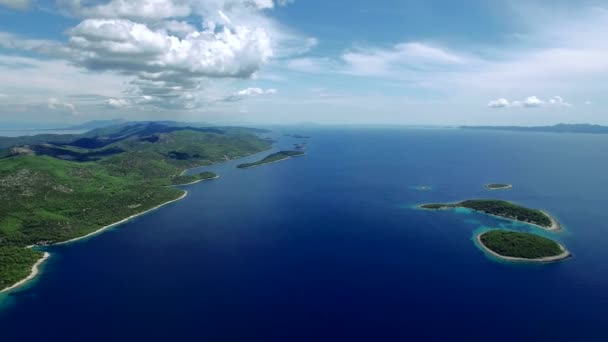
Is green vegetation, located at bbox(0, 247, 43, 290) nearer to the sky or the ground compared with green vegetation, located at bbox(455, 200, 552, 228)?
nearer to the ground

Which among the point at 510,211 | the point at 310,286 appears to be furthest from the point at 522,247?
the point at 310,286

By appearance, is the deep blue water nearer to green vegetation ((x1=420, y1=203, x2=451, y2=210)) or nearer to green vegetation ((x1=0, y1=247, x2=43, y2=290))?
green vegetation ((x1=0, y1=247, x2=43, y2=290))

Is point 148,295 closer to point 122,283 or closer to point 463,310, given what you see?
point 122,283

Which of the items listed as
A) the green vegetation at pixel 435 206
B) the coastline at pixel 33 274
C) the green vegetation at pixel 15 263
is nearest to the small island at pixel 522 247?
the green vegetation at pixel 435 206

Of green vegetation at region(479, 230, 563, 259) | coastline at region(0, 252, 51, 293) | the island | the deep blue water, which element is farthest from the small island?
coastline at region(0, 252, 51, 293)

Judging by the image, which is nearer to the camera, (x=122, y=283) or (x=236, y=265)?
(x=122, y=283)

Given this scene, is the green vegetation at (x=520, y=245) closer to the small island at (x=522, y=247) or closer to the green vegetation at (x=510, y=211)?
the small island at (x=522, y=247)

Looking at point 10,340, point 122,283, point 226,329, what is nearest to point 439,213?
point 226,329
